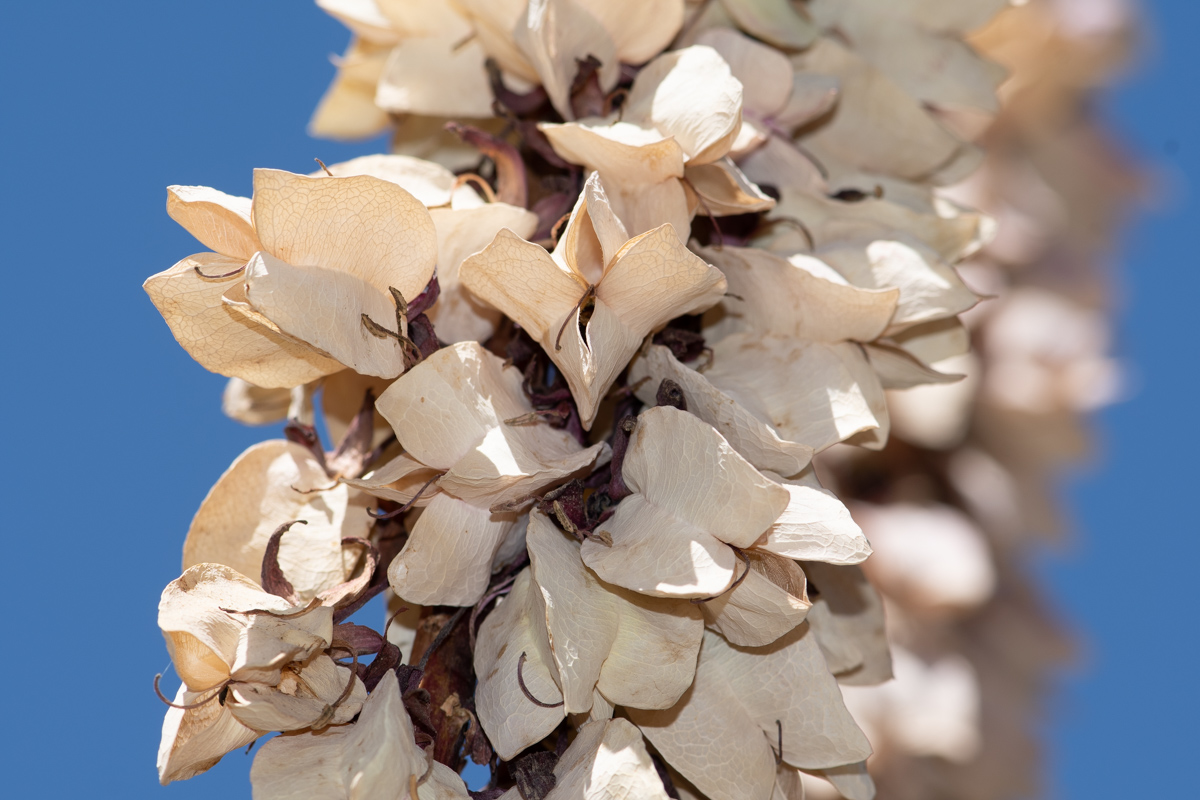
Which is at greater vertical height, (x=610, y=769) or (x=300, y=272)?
(x=300, y=272)

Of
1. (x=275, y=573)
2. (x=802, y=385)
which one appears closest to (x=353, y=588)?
(x=275, y=573)

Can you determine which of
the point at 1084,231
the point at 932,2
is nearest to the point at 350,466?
the point at 932,2

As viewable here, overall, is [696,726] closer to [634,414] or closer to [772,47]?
[634,414]

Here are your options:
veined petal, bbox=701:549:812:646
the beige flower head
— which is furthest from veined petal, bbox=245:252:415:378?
veined petal, bbox=701:549:812:646

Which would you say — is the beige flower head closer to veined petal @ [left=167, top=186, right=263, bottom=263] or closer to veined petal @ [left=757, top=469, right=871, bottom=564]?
veined petal @ [left=167, top=186, right=263, bottom=263]

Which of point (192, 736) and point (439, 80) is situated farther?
point (439, 80)

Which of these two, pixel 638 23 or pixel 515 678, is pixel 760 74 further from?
pixel 515 678

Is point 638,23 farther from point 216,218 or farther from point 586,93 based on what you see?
point 216,218

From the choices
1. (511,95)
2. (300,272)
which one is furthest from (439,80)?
(300,272)
